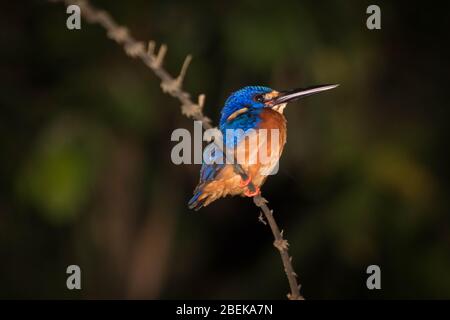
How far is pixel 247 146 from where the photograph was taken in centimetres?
284

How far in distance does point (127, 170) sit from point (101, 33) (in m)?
1.10

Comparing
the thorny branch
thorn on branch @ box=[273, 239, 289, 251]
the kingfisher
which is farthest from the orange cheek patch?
the thorny branch

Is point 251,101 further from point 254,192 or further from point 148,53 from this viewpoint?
point 148,53

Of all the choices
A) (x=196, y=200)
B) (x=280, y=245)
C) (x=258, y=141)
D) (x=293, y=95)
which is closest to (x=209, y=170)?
(x=196, y=200)

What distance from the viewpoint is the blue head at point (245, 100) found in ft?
10.2

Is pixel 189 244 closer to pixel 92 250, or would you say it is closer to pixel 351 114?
pixel 92 250

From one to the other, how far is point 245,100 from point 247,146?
0.38 metres

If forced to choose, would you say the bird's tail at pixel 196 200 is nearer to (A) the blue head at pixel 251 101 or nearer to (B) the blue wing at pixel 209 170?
(B) the blue wing at pixel 209 170

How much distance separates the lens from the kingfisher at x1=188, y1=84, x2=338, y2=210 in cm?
276

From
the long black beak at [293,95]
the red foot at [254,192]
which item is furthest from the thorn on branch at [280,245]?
the long black beak at [293,95]

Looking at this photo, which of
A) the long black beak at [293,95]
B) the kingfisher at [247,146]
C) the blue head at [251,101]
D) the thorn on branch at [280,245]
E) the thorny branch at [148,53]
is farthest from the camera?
the blue head at [251,101]

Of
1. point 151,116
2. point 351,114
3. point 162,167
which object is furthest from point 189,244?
point 351,114

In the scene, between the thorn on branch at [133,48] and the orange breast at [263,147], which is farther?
the orange breast at [263,147]

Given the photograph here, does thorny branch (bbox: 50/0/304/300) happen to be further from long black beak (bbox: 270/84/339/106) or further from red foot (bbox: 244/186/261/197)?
long black beak (bbox: 270/84/339/106)
